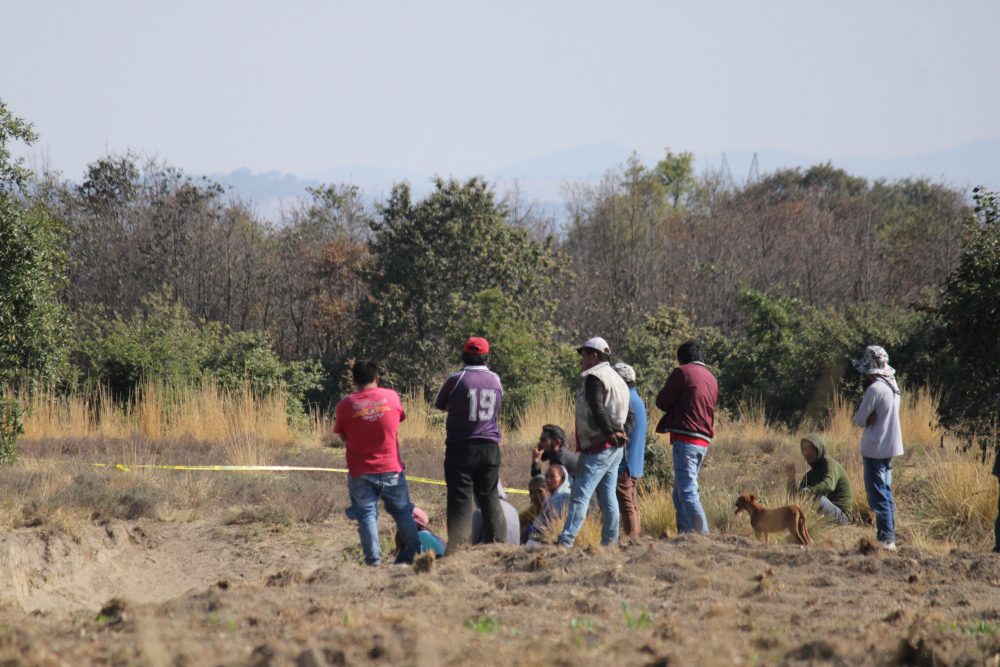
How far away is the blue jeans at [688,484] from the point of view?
912cm

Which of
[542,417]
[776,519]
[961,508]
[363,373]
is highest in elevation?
[363,373]

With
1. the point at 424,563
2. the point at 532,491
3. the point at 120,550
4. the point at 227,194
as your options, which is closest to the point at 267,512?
the point at 120,550

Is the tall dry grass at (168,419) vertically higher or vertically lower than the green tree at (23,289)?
lower

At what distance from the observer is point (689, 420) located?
9039 millimetres

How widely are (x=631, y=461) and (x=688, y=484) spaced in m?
0.51

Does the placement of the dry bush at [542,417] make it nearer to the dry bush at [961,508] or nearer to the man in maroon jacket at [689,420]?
the dry bush at [961,508]

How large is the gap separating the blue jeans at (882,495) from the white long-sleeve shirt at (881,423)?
0.15 meters

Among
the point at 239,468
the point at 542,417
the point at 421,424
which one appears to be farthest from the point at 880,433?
the point at 421,424

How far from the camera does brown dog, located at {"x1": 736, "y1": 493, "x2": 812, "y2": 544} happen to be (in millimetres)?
9078

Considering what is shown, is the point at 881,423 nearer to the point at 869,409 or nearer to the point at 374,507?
the point at 869,409

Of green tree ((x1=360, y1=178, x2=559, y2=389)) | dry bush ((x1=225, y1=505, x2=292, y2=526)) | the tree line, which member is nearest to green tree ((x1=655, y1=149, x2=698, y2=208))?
the tree line

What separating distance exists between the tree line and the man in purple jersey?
13.6ft

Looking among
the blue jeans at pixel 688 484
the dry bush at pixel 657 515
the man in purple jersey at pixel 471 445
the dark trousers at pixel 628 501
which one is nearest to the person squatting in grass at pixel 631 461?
the dark trousers at pixel 628 501

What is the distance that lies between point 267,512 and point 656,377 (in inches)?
381
